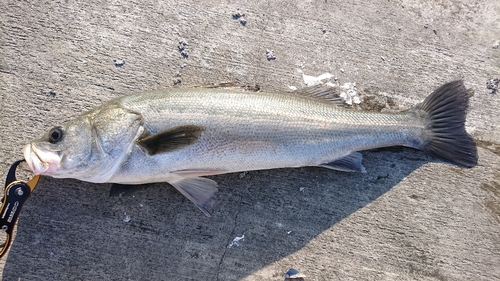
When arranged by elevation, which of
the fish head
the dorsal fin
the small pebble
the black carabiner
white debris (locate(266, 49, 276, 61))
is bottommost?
the black carabiner

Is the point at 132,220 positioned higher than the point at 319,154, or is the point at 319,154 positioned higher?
the point at 319,154

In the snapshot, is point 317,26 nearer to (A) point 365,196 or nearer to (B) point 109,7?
(A) point 365,196

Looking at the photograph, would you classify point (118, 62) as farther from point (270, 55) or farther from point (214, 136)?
point (270, 55)

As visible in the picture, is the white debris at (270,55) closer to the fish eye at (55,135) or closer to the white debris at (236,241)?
the white debris at (236,241)

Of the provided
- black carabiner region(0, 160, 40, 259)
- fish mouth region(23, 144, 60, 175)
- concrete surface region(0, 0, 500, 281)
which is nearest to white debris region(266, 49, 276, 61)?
concrete surface region(0, 0, 500, 281)

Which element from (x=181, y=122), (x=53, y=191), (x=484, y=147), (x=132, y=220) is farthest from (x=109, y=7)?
(x=484, y=147)

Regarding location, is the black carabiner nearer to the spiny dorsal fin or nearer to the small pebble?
the spiny dorsal fin
